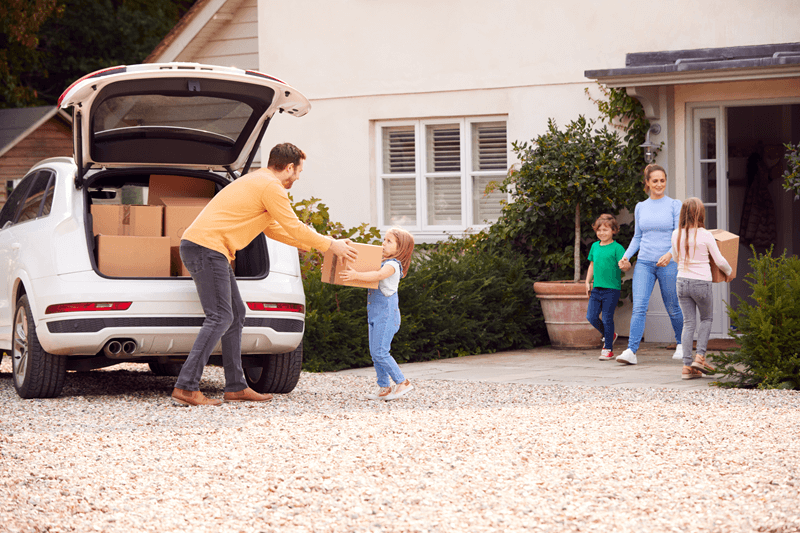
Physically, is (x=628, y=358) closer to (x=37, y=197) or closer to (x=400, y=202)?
(x=400, y=202)

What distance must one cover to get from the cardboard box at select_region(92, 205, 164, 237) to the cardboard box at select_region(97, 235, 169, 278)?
0.28 m

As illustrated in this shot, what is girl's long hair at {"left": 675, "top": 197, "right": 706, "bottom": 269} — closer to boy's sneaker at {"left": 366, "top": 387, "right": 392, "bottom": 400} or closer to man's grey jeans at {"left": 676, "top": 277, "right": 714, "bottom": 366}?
man's grey jeans at {"left": 676, "top": 277, "right": 714, "bottom": 366}

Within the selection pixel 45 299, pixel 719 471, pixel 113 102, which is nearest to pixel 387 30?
pixel 113 102

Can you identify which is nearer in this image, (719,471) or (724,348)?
(719,471)

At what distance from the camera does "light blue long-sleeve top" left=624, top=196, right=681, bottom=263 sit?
891cm

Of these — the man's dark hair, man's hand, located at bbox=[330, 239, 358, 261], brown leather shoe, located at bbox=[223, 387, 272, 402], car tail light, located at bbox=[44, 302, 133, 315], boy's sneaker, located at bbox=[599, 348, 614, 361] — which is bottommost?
boy's sneaker, located at bbox=[599, 348, 614, 361]

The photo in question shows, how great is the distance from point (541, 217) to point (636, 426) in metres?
5.35

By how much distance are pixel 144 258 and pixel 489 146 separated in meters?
5.98

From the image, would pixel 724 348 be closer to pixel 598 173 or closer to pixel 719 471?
pixel 598 173

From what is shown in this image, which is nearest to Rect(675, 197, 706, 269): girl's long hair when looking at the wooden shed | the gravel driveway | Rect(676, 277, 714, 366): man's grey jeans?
Rect(676, 277, 714, 366): man's grey jeans

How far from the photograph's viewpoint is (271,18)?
1295 centimetres

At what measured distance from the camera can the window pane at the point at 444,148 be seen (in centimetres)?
1210

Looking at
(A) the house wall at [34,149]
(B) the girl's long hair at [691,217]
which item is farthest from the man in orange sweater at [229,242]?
(A) the house wall at [34,149]

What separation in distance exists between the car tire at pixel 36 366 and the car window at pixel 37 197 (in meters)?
0.65
